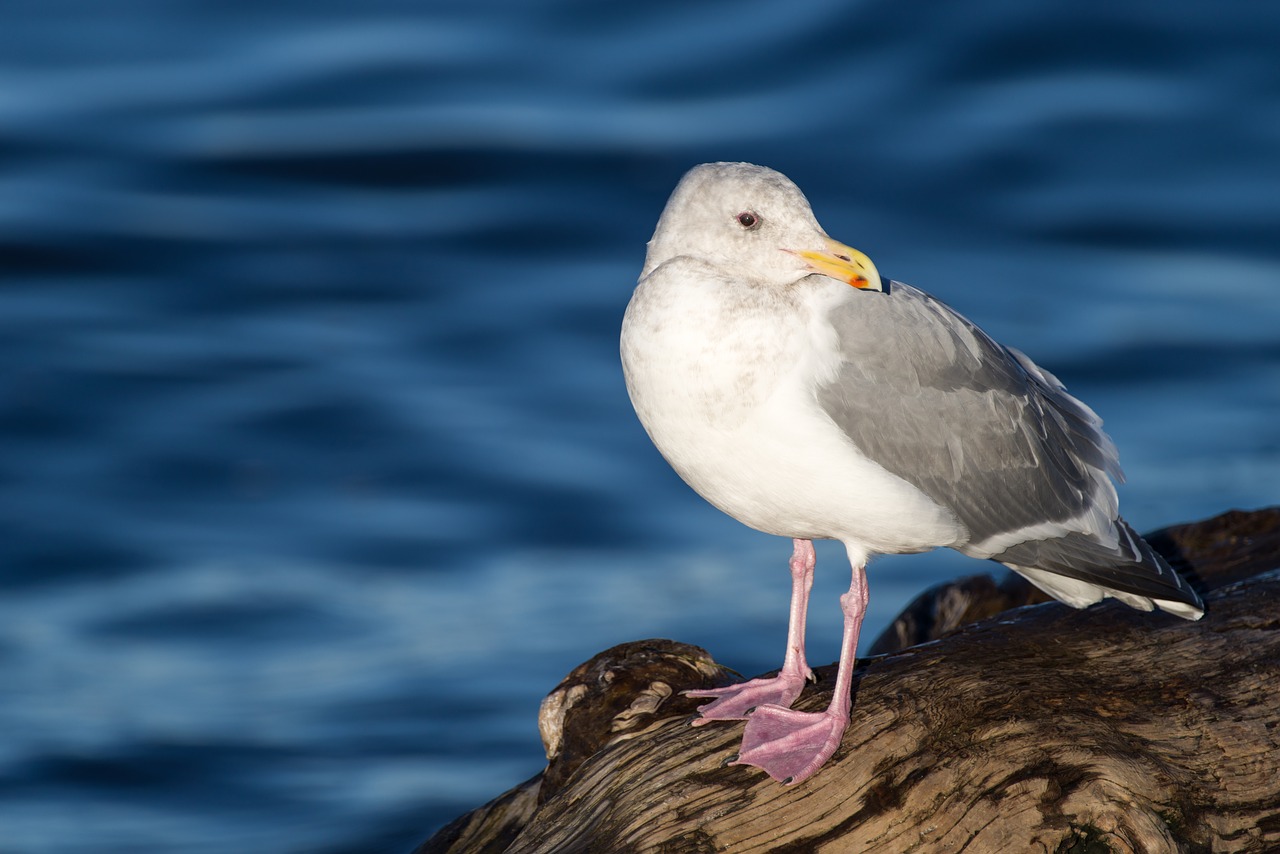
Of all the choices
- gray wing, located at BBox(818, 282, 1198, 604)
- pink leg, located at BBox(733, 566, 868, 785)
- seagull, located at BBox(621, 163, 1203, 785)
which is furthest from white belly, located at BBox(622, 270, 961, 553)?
pink leg, located at BBox(733, 566, 868, 785)

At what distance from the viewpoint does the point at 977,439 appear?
20.1 feet

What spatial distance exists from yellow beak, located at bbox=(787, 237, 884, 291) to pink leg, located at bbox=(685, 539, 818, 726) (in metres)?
1.46

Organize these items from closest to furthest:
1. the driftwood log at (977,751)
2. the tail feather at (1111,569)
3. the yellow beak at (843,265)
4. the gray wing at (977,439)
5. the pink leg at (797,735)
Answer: the driftwood log at (977,751) → the pink leg at (797,735) → the yellow beak at (843,265) → the gray wing at (977,439) → the tail feather at (1111,569)

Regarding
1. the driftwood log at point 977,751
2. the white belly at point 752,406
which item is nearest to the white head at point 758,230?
the white belly at point 752,406

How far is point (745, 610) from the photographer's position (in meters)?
11.2

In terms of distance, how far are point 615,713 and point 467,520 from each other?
672cm

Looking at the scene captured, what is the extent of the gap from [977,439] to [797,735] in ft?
4.53

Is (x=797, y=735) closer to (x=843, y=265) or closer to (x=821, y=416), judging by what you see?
(x=821, y=416)

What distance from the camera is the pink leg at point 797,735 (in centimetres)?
540

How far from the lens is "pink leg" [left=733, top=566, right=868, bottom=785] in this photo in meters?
5.40

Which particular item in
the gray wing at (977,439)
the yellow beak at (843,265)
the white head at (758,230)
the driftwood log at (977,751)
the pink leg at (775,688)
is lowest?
the driftwood log at (977,751)

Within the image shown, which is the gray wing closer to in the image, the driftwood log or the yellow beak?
the yellow beak

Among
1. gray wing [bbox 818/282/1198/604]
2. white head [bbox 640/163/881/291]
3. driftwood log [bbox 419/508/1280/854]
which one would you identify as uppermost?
white head [bbox 640/163/881/291]

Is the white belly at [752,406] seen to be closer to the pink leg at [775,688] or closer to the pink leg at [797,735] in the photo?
the pink leg at [797,735]
